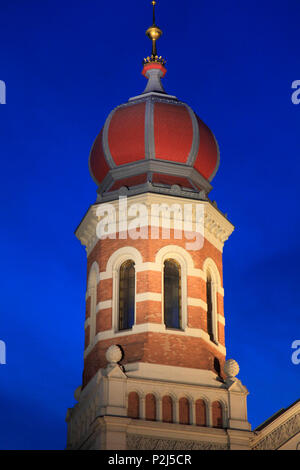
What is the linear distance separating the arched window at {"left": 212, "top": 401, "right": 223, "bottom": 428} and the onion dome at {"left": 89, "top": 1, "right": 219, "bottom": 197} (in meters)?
7.42

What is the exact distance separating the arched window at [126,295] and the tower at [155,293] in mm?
33

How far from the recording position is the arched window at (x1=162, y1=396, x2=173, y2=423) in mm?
A: 31625

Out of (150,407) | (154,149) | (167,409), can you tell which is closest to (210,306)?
(167,409)

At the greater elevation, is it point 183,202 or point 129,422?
point 183,202

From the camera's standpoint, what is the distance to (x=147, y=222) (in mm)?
34375

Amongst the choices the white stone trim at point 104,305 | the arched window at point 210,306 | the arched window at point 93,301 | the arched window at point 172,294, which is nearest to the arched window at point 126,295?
the white stone trim at point 104,305

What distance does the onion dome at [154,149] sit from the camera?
35.7m

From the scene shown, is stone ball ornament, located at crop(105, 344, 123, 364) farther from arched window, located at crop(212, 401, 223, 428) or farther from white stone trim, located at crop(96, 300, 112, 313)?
arched window, located at crop(212, 401, 223, 428)

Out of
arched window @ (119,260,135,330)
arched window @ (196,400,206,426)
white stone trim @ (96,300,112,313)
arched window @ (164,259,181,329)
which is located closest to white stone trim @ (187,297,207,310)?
arched window @ (164,259,181,329)

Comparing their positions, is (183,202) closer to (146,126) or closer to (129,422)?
(146,126)

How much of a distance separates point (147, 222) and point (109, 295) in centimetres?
272
